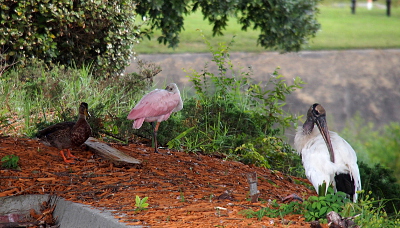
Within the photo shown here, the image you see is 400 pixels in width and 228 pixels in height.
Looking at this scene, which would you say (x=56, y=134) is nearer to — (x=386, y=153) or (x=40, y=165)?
(x=40, y=165)

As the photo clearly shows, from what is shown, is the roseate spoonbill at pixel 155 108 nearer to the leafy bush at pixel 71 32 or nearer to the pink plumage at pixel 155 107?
the pink plumage at pixel 155 107

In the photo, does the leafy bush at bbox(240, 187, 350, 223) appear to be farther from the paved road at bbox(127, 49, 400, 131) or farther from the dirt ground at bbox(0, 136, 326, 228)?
the paved road at bbox(127, 49, 400, 131)

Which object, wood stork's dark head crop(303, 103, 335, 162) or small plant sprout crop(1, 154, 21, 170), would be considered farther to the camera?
small plant sprout crop(1, 154, 21, 170)

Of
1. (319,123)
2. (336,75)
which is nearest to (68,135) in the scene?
(319,123)

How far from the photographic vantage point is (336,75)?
79.9 feet

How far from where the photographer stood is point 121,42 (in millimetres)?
9992

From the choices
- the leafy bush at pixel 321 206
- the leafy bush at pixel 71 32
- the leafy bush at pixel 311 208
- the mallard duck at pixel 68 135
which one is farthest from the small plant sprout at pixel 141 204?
the leafy bush at pixel 71 32

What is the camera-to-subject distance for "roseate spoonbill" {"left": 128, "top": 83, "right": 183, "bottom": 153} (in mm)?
5957

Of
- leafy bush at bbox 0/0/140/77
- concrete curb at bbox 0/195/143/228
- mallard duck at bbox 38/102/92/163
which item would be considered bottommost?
concrete curb at bbox 0/195/143/228

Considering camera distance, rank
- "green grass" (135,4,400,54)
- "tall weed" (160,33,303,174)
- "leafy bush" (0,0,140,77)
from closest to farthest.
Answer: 1. "tall weed" (160,33,303,174)
2. "leafy bush" (0,0,140,77)
3. "green grass" (135,4,400,54)

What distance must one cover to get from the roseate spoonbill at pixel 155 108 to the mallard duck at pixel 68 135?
2.68 ft

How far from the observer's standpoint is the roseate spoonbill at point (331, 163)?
178 inches

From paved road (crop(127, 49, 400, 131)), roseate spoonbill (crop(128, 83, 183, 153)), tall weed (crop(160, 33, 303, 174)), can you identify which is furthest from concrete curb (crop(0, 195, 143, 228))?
paved road (crop(127, 49, 400, 131))

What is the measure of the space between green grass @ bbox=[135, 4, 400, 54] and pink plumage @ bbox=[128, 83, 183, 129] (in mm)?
16791
